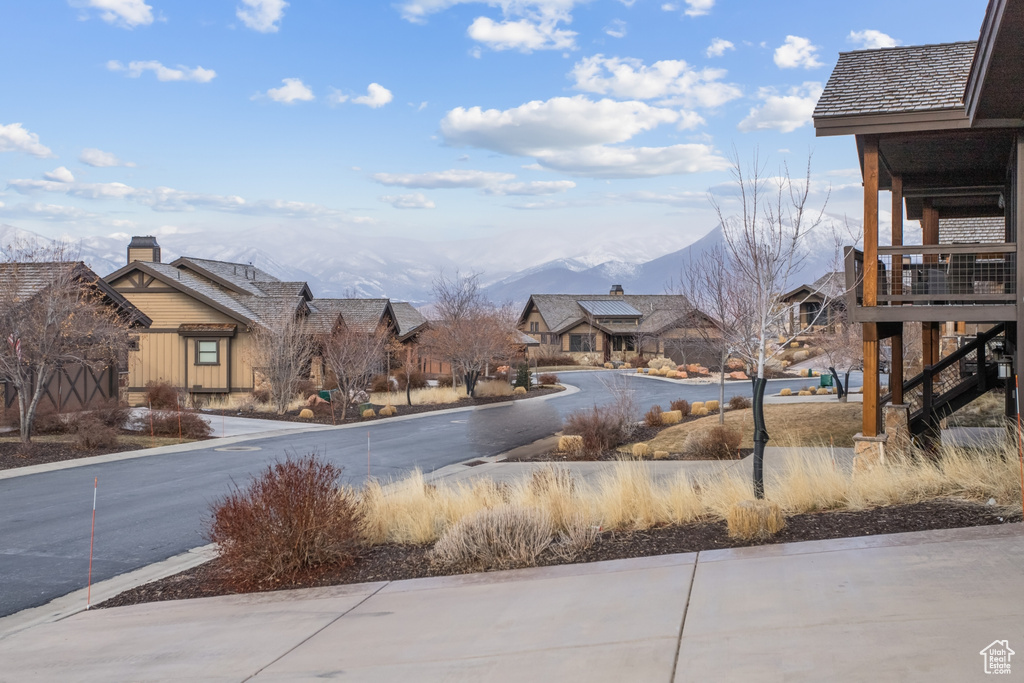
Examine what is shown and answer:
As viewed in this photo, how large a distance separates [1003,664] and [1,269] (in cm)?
2468

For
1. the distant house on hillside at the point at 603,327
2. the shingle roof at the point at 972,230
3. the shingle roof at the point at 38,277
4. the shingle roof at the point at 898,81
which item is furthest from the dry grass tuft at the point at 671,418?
the distant house on hillside at the point at 603,327

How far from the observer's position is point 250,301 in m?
38.4

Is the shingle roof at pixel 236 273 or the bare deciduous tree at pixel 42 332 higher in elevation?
the shingle roof at pixel 236 273

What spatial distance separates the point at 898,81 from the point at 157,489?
553 inches

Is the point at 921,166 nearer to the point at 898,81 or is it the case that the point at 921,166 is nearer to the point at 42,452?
the point at 898,81

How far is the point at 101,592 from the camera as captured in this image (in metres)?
8.77

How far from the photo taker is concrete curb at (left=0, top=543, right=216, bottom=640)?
7895 mm

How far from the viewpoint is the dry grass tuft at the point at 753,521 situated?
26.9 feet

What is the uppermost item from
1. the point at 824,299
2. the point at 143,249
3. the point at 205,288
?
the point at 143,249

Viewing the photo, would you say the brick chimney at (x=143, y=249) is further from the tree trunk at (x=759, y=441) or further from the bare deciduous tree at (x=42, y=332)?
the tree trunk at (x=759, y=441)

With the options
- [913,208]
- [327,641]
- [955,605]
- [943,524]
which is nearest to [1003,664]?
[955,605]

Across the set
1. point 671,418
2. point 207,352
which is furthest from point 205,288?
point 671,418

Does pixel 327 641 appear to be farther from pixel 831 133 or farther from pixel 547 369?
pixel 547 369

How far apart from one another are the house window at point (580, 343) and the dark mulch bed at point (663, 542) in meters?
63.7
